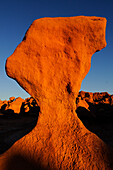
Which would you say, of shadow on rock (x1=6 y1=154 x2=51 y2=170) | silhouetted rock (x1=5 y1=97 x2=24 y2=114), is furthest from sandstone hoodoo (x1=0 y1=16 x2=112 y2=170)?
silhouetted rock (x1=5 y1=97 x2=24 y2=114)

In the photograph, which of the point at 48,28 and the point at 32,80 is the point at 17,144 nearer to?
the point at 32,80

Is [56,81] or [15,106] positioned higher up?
[15,106]

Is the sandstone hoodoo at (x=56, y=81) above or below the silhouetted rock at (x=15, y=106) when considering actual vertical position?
below

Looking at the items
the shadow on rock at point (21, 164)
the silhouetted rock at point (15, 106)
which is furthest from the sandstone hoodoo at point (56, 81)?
the silhouetted rock at point (15, 106)

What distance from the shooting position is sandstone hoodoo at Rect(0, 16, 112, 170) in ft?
7.22

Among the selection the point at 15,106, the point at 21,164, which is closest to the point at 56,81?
the point at 21,164

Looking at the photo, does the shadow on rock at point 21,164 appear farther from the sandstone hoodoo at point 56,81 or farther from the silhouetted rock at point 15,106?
the silhouetted rock at point 15,106

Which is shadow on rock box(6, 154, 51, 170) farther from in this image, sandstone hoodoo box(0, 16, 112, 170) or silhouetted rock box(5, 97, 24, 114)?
silhouetted rock box(5, 97, 24, 114)

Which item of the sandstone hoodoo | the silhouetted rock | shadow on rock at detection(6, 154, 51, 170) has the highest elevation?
the silhouetted rock

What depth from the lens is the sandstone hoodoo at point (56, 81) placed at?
2.20 m

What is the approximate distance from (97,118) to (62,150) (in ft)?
25.4

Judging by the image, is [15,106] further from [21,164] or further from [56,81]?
[56,81]

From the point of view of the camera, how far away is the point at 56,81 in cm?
256

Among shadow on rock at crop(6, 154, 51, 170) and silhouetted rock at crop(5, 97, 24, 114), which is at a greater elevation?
silhouetted rock at crop(5, 97, 24, 114)
